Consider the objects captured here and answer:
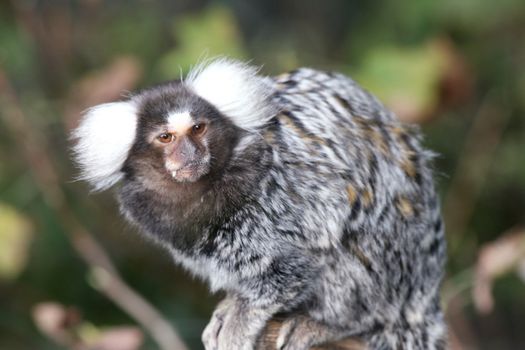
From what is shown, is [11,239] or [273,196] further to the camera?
[11,239]

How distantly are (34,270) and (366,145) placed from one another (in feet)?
9.71

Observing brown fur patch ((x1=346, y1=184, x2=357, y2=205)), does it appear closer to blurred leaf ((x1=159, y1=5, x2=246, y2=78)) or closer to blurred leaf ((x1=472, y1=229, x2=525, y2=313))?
blurred leaf ((x1=472, y1=229, x2=525, y2=313))

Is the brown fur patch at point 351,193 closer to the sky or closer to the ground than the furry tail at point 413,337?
closer to the sky

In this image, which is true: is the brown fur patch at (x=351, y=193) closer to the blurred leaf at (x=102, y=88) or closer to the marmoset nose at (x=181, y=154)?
the marmoset nose at (x=181, y=154)

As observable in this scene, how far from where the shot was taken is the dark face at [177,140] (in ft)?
8.91

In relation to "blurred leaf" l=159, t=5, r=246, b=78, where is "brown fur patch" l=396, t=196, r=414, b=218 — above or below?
below

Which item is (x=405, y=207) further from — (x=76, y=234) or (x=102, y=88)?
(x=76, y=234)

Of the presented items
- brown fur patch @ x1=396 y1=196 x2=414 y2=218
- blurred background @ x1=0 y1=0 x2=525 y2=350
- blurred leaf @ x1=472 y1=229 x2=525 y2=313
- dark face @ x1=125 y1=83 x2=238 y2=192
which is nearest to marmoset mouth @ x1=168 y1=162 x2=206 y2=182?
dark face @ x1=125 y1=83 x2=238 y2=192

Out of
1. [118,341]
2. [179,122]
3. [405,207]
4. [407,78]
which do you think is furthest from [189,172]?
[407,78]

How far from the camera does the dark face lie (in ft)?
8.91

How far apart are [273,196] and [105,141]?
59 centimetres

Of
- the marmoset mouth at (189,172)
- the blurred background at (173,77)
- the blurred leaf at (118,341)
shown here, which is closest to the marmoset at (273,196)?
the marmoset mouth at (189,172)

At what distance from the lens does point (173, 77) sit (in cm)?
456

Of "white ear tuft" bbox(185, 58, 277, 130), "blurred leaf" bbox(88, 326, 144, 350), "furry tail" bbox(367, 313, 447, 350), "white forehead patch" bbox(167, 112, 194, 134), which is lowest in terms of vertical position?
"blurred leaf" bbox(88, 326, 144, 350)
